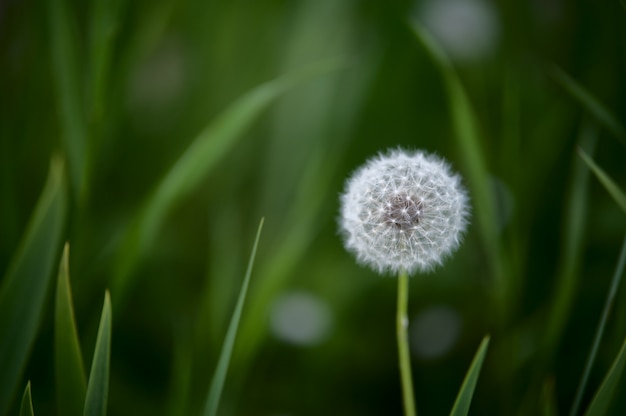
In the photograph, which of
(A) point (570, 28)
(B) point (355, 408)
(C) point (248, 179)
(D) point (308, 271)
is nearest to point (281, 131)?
(C) point (248, 179)

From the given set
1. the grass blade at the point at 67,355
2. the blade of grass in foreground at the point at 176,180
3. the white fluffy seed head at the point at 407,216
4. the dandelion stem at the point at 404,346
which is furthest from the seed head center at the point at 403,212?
the grass blade at the point at 67,355

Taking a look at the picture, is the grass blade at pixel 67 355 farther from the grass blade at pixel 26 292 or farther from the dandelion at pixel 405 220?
the dandelion at pixel 405 220

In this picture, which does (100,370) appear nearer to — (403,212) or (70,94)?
(403,212)

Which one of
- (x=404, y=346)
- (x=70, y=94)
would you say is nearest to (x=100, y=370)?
(x=404, y=346)

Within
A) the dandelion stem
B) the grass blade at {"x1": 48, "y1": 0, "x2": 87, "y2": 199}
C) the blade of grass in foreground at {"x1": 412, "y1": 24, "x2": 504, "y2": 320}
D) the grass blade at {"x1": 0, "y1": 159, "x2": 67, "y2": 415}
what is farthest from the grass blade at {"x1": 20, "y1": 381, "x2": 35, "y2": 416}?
the blade of grass in foreground at {"x1": 412, "y1": 24, "x2": 504, "y2": 320}

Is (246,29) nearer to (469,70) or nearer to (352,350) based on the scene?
(469,70)

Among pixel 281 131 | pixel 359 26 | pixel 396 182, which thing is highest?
pixel 359 26
